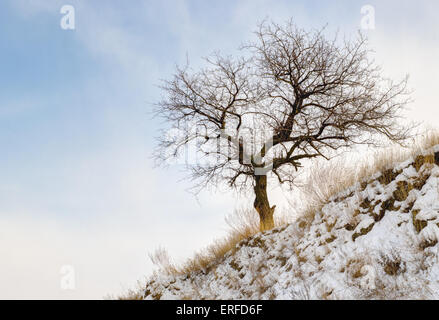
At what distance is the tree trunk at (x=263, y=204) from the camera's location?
10.7 metres

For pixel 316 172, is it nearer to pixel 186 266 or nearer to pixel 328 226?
pixel 328 226

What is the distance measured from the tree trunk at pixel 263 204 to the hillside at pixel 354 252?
2.11 meters

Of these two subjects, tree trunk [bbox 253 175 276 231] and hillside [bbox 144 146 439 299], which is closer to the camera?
hillside [bbox 144 146 439 299]

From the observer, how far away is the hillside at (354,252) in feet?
14.5

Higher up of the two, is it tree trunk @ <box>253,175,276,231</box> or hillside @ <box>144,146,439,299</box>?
tree trunk @ <box>253,175,276,231</box>

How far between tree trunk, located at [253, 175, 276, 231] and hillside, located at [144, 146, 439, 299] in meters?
2.11

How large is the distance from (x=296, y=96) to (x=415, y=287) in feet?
25.2

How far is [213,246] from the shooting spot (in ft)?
33.0

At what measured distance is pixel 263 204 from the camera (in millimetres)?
11125

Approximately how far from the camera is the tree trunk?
1071 cm

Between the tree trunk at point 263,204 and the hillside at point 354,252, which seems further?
the tree trunk at point 263,204

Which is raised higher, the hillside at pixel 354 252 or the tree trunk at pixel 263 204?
the tree trunk at pixel 263 204

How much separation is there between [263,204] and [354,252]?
5.90 meters
